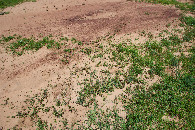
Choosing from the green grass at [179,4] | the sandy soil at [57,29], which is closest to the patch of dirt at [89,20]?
the sandy soil at [57,29]

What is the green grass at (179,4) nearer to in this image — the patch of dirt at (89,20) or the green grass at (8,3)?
the patch of dirt at (89,20)

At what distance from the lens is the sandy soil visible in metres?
7.45

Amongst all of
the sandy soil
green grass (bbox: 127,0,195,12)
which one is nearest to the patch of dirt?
the sandy soil

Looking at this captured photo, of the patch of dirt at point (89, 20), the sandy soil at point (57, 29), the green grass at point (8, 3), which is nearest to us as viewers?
the sandy soil at point (57, 29)

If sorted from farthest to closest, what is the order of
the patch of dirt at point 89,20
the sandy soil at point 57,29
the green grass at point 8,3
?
the green grass at point 8,3, the patch of dirt at point 89,20, the sandy soil at point 57,29

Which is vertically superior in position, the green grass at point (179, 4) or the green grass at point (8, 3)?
the green grass at point (8, 3)

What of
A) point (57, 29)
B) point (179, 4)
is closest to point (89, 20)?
point (57, 29)

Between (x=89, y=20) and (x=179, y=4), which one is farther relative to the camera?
(x=179, y=4)

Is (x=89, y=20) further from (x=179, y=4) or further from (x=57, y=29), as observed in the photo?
(x=179, y=4)

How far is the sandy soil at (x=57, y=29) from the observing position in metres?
7.45

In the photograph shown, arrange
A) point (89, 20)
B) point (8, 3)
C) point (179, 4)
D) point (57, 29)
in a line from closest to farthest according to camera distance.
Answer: point (57, 29), point (89, 20), point (179, 4), point (8, 3)

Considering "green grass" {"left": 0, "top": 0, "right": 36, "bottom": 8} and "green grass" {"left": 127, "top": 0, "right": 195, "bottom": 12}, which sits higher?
"green grass" {"left": 0, "top": 0, "right": 36, "bottom": 8}

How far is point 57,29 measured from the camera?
12055 mm

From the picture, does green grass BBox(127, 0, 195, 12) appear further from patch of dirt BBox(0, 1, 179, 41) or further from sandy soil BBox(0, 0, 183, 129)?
patch of dirt BBox(0, 1, 179, 41)
